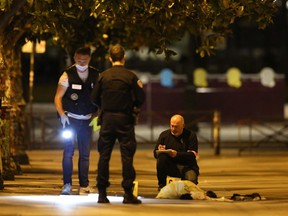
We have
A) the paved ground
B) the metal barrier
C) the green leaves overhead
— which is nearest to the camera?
the paved ground

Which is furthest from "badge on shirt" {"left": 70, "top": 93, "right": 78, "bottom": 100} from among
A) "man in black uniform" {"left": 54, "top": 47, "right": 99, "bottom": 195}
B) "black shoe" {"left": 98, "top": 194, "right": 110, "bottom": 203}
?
"black shoe" {"left": 98, "top": 194, "right": 110, "bottom": 203}

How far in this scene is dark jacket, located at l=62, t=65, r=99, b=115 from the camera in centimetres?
1312

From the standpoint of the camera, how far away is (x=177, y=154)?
13.9 m

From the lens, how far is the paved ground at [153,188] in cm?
1159

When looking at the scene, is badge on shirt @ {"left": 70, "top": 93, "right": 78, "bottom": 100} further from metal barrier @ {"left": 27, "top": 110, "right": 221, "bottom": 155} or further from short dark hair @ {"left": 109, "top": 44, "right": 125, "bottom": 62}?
metal barrier @ {"left": 27, "top": 110, "right": 221, "bottom": 155}

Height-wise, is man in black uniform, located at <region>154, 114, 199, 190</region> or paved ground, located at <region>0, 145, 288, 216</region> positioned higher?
man in black uniform, located at <region>154, 114, 199, 190</region>

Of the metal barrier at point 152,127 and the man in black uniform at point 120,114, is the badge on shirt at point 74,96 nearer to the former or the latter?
the man in black uniform at point 120,114

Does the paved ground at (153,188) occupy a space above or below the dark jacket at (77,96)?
below

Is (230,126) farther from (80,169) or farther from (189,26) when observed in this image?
(80,169)

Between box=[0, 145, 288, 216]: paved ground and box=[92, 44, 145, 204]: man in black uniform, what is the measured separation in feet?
1.38

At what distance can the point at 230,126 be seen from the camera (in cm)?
3531

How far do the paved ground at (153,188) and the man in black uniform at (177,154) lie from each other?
1.37 ft

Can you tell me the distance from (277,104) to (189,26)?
20.5m

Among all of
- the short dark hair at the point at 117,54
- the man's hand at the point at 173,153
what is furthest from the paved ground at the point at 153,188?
the short dark hair at the point at 117,54
